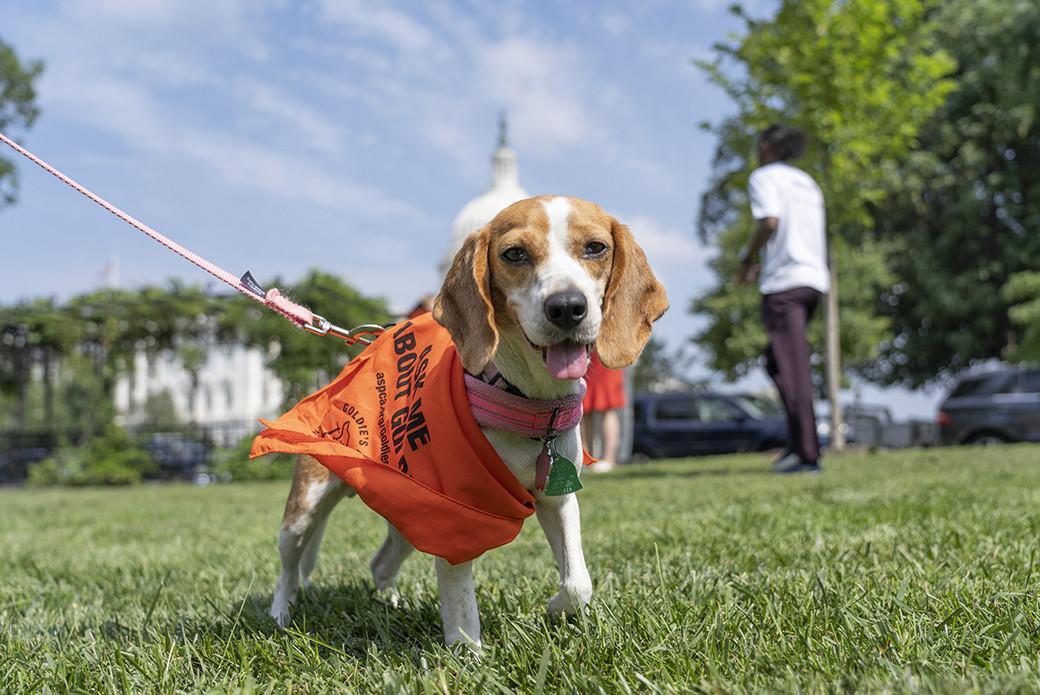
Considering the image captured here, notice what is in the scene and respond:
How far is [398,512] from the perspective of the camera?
202 centimetres

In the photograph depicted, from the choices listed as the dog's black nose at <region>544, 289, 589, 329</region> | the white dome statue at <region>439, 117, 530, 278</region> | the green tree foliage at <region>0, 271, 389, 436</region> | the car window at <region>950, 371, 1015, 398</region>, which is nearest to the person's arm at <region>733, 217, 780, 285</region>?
the dog's black nose at <region>544, 289, 589, 329</region>

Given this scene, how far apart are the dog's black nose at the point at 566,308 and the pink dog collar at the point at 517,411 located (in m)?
0.28

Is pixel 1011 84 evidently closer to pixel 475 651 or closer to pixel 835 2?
pixel 835 2

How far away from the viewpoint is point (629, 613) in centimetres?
201

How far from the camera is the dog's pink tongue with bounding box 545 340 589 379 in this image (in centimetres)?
183

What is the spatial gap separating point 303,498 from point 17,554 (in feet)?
10.6

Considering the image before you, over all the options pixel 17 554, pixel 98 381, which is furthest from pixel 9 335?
pixel 17 554

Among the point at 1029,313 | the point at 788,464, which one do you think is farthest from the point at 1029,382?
the point at 788,464

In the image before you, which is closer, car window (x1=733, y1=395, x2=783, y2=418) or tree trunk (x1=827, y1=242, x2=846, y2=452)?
tree trunk (x1=827, y1=242, x2=846, y2=452)

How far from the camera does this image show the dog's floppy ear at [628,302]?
199 centimetres

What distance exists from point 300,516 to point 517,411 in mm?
1044

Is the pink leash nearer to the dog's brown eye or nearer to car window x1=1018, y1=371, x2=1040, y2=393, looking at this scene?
the dog's brown eye

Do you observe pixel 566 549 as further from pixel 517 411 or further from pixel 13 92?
pixel 13 92

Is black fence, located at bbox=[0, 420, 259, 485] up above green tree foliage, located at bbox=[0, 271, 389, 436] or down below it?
below
